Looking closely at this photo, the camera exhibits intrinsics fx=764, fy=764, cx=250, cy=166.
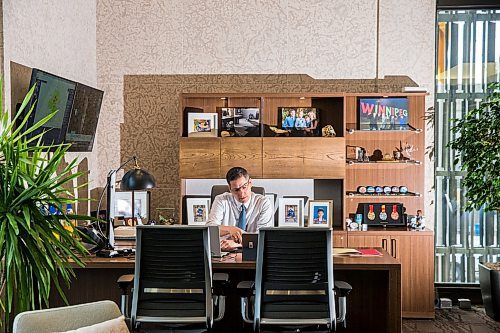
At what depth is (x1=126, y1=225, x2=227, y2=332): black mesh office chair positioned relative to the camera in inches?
192

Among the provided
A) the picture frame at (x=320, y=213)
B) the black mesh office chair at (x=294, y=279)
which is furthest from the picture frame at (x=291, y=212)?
the black mesh office chair at (x=294, y=279)

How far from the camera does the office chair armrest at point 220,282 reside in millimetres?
5043

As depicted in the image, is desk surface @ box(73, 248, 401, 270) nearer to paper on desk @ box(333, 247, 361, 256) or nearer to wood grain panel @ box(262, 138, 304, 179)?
paper on desk @ box(333, 247, 361, 256)

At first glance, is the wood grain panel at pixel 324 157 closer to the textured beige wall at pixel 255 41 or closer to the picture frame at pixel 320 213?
the picture frame at pixel 320 213

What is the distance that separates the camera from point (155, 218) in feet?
26.3

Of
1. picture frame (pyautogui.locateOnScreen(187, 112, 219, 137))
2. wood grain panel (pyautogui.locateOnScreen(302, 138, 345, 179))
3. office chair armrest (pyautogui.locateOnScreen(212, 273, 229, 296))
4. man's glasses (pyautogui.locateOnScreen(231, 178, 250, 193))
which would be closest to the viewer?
office chair armrest (pyautogui.locateOnScreen(212, 273, 229, 296))

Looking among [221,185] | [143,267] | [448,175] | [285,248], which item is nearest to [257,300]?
[285,248]

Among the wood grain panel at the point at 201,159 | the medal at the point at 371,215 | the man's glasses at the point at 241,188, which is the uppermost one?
the wood grain panel at the point at 201,159

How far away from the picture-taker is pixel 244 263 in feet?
17.2

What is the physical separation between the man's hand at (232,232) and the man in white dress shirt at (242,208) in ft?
1.39

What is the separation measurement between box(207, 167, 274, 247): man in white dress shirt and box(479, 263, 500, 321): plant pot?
212 cm

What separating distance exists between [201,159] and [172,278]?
2.76 metres

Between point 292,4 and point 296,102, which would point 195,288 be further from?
point 292,4

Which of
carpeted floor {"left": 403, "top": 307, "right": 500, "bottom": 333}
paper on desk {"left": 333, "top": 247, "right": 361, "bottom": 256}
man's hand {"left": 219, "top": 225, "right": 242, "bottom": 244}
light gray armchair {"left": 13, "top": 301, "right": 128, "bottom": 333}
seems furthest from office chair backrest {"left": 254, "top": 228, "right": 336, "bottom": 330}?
carpeted floor {"left": 403, "top": 307, "right": 500, "bottom": 333}
